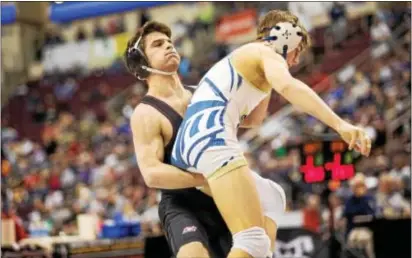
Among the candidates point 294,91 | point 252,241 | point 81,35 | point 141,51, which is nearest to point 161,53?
point 141,51

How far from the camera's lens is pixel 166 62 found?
415cm

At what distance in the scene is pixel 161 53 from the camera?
415 centimetres

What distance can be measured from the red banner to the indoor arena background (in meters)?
0.04

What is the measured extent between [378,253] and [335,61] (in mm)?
7709

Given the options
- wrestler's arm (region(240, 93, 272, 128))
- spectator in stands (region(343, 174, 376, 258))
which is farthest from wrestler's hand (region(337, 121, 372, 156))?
spectator in stands (region(343, 174, 376, 258))

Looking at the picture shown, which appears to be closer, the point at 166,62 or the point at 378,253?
the point at 166,62

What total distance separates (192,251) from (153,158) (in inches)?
18.8

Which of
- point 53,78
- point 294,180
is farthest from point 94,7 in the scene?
point 53,78

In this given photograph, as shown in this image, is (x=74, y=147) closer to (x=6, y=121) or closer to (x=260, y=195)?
(x=6, y=121)

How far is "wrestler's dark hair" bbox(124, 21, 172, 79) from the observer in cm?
420

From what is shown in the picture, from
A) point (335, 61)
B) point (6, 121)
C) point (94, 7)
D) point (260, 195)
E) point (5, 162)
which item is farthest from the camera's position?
point (6, 121)

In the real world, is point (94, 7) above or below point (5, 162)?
above

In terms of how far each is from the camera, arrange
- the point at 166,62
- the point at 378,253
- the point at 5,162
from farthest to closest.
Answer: the point at 5,162
the point at 378,253
the point at 166,62

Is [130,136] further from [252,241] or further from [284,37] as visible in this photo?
[252,241]
